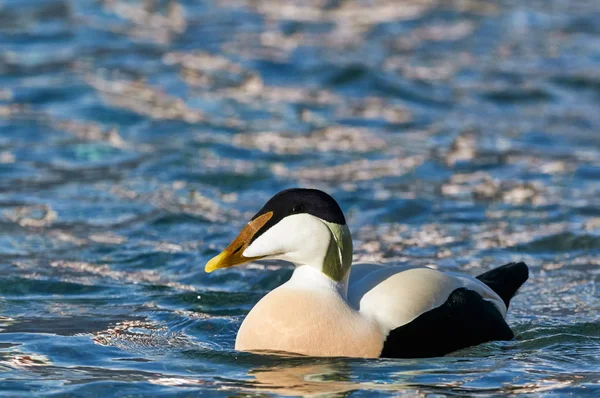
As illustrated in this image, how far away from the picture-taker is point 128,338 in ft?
20.4

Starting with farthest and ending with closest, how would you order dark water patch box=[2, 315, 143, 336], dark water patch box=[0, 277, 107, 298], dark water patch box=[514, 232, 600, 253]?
dark water patch box=[514, 232, 600, 253]
dark water patch box=[0, 277, 107, 298]
dark water patch box=[2, 315, 143, 336]

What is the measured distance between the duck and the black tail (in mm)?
761

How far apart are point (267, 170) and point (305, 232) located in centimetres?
541

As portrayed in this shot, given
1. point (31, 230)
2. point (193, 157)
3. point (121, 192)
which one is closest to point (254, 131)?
point (193, 157)

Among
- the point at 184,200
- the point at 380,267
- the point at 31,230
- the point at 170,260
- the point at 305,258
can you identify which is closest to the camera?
the point at 305,258

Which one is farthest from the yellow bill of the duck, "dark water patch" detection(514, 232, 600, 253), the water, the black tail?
"dark water patch" detection(514, 232, 600, 253)

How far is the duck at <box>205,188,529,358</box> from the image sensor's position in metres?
5.41

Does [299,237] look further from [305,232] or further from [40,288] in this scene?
[40,288]

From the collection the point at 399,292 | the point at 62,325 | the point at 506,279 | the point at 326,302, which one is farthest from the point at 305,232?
the point at 62,325

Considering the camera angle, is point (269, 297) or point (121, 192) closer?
point (269, 297)

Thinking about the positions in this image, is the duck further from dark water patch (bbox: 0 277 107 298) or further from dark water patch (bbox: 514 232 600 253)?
dark water patch (bbox: 514 232 600 253)

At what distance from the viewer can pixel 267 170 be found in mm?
10859

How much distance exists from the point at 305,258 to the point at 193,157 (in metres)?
5.69

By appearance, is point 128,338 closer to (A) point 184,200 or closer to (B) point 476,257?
(B) point 476,257
